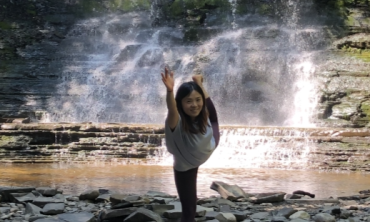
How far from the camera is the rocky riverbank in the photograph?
382cm

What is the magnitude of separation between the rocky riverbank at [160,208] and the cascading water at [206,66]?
10.7 meters

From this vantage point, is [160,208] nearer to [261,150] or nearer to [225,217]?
[225,217]

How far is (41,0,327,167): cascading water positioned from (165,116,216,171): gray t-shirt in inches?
512

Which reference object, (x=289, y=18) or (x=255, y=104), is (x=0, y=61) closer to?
(x=255, y=104)

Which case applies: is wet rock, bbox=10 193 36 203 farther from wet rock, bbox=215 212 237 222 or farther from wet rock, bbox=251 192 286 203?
wet rock, bbox=251 192 286 203

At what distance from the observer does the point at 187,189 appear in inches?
119

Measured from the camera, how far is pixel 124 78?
17.5m

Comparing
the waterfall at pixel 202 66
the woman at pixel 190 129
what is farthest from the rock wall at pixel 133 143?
the woman at pixel 190 129

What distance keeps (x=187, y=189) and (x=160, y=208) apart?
1.06 meters

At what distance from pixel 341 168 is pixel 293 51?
9.30m

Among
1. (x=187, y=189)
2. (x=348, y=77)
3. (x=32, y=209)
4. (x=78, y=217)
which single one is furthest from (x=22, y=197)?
(x=348, y=77)

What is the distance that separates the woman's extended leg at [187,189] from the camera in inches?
118

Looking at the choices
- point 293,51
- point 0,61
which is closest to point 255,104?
point 293,51

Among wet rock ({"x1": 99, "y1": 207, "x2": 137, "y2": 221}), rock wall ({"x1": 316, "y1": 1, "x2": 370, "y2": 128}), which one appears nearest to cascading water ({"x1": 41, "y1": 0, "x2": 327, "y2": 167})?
rock wall ({"x1": 316, "y1": 1, "x2": 370, "y2": 128})
